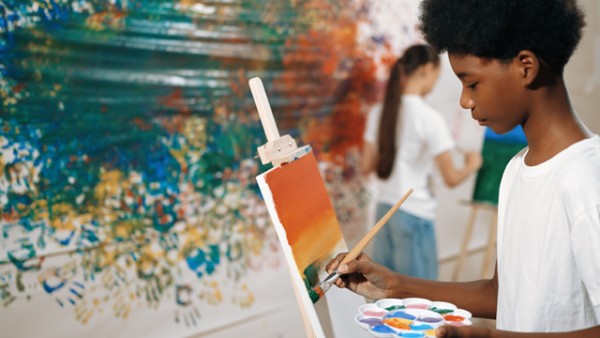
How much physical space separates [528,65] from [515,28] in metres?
0.06

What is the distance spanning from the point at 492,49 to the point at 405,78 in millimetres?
1725

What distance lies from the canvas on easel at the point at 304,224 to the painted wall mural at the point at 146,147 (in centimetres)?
108

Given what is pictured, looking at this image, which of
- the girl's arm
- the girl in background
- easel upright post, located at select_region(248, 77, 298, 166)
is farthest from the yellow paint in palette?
the girl's arm

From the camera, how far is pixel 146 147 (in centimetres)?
228

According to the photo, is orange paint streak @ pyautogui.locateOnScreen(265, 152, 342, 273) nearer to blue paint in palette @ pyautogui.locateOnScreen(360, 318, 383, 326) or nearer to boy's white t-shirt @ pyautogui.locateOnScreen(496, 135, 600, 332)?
blue paint in palette @ pyautogui.locateOnScreen(360, 318, 383, 326)

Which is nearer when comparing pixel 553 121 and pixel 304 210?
pixel 553 121

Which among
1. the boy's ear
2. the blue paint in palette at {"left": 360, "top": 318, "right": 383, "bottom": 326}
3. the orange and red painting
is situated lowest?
the blue paint in palette at {"left": 360, "top": 318, "right": 383, "bottom": 326}

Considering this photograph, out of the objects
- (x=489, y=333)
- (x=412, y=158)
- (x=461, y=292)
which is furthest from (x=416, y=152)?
(x=489, y=333)

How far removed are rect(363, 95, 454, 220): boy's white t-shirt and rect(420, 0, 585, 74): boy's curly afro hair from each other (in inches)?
62.8

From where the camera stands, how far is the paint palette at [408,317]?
110 cm

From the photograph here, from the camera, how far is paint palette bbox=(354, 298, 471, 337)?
110cm

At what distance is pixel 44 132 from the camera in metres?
2.04

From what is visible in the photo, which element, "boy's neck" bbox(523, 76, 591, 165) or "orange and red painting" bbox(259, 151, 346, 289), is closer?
"boy's neck" bbox(523, 76, 591, 165)

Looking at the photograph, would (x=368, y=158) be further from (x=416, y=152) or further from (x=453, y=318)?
(x=453, y=318)
